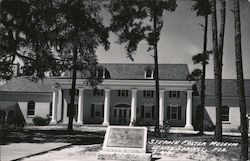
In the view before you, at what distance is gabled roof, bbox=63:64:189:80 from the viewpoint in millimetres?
43719

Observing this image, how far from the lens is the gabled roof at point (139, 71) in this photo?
43.7m

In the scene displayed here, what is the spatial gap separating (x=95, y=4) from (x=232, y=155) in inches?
535

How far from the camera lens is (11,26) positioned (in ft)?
65.4

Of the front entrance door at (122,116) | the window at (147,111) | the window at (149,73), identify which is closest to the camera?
the window at (147,111)

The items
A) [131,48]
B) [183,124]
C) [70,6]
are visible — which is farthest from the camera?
[183,124]

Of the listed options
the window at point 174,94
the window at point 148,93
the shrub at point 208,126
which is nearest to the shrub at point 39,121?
the window at point 148,93

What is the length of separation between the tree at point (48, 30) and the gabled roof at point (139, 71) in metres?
20.0

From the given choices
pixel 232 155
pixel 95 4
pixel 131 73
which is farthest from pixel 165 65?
pixel 232 155

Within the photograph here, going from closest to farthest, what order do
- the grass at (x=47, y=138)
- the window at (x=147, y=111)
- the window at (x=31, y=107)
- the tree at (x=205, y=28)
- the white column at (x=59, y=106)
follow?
the grass at (x=47, y=138) → the tree at (x=205, y=28) → the window at (x=147, y=111) → the white column at (x=59, y=106) → the window at (x=31, y=107)

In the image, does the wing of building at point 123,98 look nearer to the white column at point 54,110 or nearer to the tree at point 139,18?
the white column at point 54,110

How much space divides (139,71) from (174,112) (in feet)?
21.7

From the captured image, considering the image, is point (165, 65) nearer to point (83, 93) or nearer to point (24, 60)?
point (83, 93)

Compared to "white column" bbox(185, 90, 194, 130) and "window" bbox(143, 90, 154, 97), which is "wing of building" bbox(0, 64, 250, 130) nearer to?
"window" bbox(143, 90, 154, 97)

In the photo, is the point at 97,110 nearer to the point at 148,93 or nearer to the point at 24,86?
the point at 148,93
